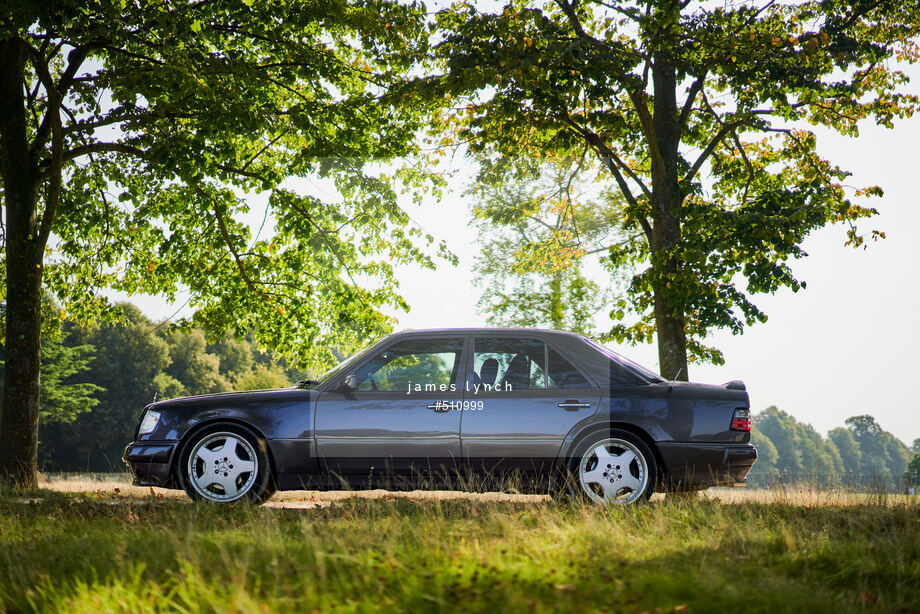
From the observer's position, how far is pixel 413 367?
758 cm

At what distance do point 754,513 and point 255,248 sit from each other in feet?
38.4

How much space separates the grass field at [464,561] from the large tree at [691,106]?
325 inches

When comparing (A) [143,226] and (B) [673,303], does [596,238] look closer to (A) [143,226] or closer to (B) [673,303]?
(B) [673,303]

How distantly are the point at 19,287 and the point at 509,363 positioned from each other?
8.95 metres

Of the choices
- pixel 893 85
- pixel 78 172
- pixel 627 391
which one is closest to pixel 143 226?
pixel 78 172

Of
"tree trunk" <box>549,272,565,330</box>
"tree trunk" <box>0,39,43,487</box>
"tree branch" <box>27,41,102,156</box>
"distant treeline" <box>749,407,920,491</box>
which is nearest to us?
"tree trunk" <box>0,39,43,487</box>

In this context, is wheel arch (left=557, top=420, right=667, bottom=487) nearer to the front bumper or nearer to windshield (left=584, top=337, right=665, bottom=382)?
windshield (left=584, top=337, right=665, bottom=382)

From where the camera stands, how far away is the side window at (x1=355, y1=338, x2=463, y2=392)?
7.54 meters

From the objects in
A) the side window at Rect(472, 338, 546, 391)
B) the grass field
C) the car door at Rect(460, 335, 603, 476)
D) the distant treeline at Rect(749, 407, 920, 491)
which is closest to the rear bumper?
the grass field

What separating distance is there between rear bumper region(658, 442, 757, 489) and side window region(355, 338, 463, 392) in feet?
6.99

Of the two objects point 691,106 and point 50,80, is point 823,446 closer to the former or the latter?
point 691,106

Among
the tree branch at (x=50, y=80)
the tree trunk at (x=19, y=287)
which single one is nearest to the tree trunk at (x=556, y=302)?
the tree branch at (x=50, y=80)

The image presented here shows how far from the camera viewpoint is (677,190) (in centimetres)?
1540

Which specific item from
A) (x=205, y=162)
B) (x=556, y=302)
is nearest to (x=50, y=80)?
(x=205, y=162)
